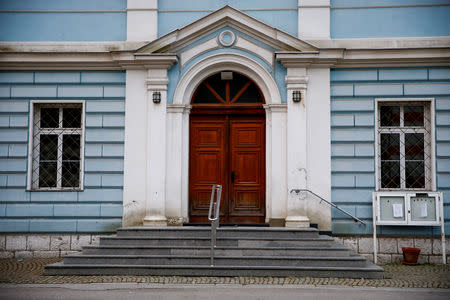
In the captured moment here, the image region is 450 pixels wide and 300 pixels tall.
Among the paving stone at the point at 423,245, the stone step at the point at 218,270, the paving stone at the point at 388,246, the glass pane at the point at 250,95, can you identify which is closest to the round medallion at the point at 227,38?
the glass pane at the point at 250,95

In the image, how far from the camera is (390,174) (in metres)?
9.56

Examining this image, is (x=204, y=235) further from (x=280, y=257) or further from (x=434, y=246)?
(x=434, y=246)

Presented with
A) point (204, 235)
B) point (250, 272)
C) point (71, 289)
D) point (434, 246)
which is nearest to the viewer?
point (71, 289)

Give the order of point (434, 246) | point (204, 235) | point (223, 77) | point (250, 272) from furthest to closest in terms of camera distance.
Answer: point (223, 77) → point (434, 246) → point (204, 235) → point (250, 272)

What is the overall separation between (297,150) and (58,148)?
4.88 metres

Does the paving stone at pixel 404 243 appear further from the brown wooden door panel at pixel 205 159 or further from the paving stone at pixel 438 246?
the brown wooden door panel at pixel 205 159

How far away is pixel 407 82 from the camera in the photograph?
950 centimetres

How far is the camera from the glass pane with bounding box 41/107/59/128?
9984 mm

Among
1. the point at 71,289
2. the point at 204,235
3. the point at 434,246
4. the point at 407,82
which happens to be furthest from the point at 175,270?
the point at 407,82

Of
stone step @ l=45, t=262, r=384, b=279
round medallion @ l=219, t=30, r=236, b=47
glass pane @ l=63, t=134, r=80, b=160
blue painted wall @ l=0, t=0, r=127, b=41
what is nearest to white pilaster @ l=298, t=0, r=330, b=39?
round medallion @ l=219, t=30, r=236, b=47

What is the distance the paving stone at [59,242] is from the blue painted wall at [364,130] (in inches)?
208

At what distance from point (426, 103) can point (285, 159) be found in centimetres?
306

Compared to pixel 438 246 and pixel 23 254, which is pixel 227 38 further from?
pixel 23 254

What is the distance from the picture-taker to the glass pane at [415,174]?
374 inches
